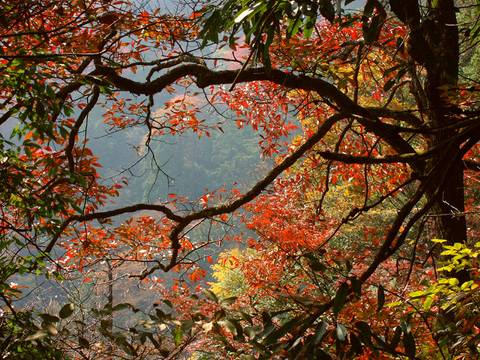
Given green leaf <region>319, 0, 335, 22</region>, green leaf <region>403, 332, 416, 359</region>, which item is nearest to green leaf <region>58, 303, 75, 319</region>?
green leaf <region>403, 332, 416, 359</region>

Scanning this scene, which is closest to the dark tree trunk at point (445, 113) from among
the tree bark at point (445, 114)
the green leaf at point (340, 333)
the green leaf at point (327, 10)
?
the tree bark at point (445, 114)

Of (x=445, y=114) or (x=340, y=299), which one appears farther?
(x=445, y=114)

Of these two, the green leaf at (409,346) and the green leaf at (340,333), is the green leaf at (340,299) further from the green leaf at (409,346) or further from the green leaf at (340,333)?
the green leaf at (409,346)

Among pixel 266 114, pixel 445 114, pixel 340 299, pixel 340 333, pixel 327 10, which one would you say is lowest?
pixel 340 333

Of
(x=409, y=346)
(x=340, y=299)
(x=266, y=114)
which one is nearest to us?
(x=340, y=299)

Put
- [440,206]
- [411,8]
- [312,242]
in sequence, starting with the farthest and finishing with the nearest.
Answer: [312,242], [440,206], [411,8]

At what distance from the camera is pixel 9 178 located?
98.8 inches

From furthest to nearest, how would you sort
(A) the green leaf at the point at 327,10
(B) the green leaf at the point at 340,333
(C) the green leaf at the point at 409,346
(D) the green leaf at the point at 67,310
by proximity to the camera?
(D) the green leaf at the point at 67,310 → (C) the green leaf at the point at 409,346 → (A) the green leaf at the point at 327,10 → (B) the green leaf at the point at 340,333

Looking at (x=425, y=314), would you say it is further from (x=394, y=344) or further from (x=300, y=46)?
(x=300, y=46)

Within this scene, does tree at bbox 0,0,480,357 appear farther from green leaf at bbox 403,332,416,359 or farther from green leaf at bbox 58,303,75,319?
green leaf at bbox 58,303,75,319

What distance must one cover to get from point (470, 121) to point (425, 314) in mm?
893

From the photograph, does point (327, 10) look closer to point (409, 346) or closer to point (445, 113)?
point (409, 346)

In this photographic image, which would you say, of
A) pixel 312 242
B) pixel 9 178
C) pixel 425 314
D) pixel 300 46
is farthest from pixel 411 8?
pixel 312 242

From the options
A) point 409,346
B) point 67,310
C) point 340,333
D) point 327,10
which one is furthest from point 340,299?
point 67,310
